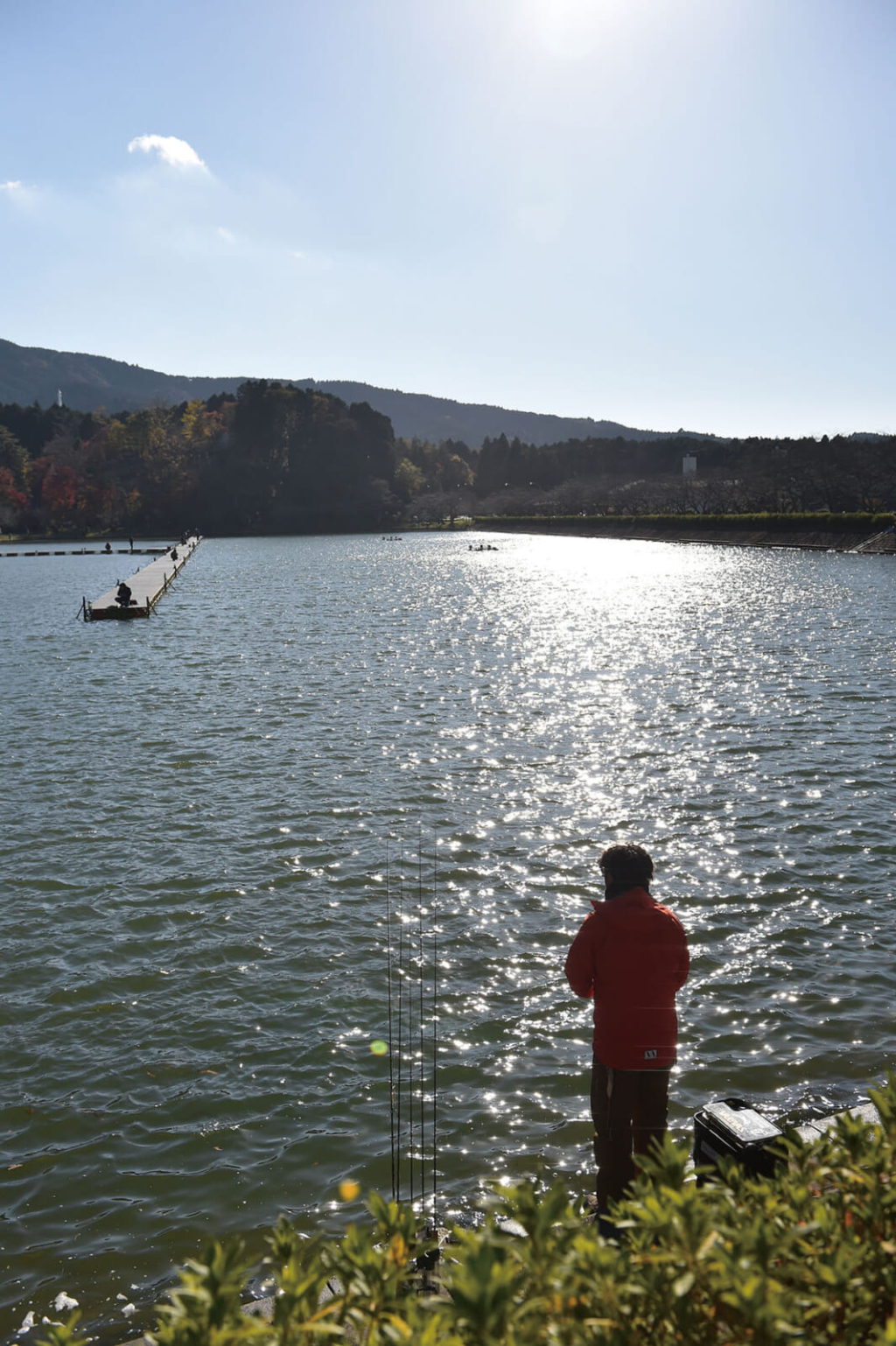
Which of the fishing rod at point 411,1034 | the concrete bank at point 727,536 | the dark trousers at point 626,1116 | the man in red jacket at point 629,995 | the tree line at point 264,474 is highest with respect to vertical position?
the tree line at point 264,474

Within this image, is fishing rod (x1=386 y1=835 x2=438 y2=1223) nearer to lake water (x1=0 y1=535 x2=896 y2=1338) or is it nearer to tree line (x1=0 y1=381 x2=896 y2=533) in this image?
lake water (x1=0 y1=535 x2=896 y2=1338)

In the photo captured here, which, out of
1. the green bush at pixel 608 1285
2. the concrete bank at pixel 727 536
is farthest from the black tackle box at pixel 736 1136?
the concrete bank at pixel 727 536

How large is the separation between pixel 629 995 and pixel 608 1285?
2269 millimetres

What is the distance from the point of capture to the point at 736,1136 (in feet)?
15.0

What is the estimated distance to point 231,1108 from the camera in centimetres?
675

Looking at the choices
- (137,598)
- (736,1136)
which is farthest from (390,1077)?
(137,598)

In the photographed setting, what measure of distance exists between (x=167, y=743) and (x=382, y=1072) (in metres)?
11.0

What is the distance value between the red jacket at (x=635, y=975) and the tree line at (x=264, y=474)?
109 meters

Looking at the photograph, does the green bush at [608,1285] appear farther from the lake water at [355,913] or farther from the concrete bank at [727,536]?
the concrete bank at [727,536]

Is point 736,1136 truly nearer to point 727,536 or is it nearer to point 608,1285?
point 608,1285

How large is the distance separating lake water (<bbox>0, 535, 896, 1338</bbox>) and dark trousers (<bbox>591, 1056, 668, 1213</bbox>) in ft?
4.14

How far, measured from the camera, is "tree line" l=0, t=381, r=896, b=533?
130m

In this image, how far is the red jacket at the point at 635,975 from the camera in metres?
4.70

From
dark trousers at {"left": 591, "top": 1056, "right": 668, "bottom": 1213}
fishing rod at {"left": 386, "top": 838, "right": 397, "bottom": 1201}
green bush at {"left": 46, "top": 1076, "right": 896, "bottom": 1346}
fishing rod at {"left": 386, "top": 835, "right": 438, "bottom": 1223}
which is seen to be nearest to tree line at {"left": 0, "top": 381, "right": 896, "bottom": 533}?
fishing rod at {"left": 386, "top": 835, "right": 438, "bottom": 1223}
